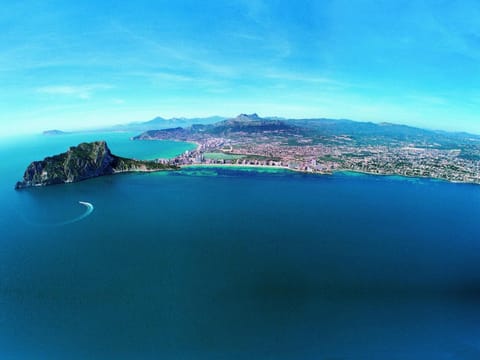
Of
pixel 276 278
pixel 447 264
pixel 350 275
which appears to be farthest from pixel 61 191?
pixel 447 264

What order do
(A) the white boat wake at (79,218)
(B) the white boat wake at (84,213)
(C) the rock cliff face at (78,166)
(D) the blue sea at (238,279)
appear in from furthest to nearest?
(C) the rock cliff face at (78,166) < (B) the white boat wake at (84,213) < (A) the white boat wake at (79,218) < (D) the blue sea at (238,279)

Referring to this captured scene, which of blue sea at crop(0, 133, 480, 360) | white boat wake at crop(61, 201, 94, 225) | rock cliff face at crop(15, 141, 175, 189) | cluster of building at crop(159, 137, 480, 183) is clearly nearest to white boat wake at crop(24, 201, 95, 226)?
white boat wake at crop(61, 201, 94, 225)

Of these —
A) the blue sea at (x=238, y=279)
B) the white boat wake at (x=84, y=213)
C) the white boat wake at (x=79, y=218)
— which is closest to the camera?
the blue sea at (x=238, y=279)

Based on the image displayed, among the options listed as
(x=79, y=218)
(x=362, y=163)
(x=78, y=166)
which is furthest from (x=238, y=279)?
(x=362, y=163)

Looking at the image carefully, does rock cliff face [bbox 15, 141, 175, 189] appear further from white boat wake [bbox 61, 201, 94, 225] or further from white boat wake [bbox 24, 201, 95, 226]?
white boat wake [bbox 24, 201, 95, 226]

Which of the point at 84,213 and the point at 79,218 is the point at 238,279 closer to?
the point at 79,218

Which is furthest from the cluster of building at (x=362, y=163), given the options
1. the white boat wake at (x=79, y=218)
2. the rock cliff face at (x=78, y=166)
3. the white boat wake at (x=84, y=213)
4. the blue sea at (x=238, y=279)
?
the white boat wake at (x=79, y=218)

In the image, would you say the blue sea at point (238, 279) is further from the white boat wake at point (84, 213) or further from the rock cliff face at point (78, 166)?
the rock cliff face at point (78, 166)
